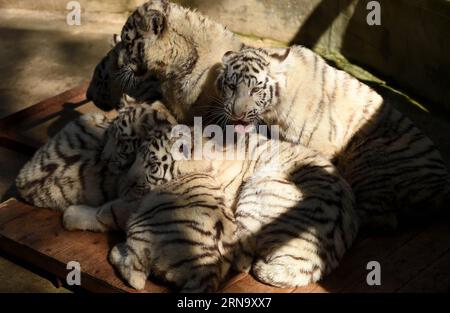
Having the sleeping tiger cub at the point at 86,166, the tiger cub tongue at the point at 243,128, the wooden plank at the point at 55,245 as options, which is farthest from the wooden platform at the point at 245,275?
the tiger cub tongue at the point at 243,128

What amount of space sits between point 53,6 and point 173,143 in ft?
13.7

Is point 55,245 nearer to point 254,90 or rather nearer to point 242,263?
point 242,263

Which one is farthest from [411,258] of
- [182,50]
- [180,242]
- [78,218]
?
[182,50]

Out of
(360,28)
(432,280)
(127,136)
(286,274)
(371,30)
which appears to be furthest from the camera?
(360,28)

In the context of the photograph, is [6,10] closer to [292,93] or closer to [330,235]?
[292,93]

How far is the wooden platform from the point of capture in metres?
3.19

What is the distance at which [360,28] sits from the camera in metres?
5.97

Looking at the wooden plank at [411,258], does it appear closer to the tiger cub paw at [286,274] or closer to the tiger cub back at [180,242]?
the tiger cub paw at [286,274]

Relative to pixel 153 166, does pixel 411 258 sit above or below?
below

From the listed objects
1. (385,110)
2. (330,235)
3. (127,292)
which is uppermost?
(385,110)

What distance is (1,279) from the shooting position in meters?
3.72

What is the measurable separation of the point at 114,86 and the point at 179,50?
2.22 ft
